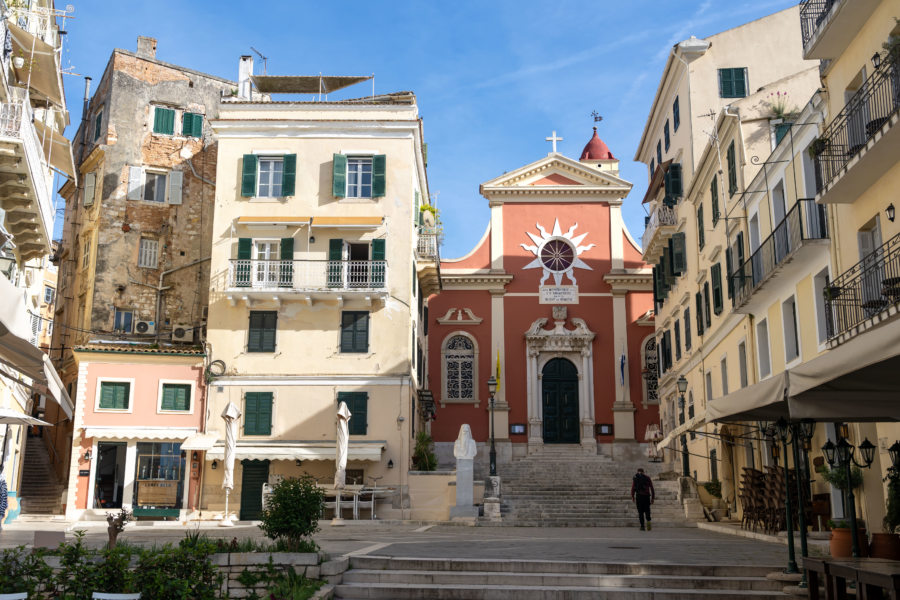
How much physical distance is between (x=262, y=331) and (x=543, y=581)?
19.7 m

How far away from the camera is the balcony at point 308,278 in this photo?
2967cm

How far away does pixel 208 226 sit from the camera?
111ft

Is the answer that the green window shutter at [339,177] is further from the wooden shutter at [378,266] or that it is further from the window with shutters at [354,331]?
the window with shutters at [354,331]

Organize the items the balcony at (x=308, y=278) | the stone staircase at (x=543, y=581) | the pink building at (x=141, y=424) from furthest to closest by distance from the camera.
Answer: the balcony at (x=308, y=278) < the pink building at (x=141, y=424) < the stone staircase at (x=543, y=581)

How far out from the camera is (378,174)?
31.0 meters

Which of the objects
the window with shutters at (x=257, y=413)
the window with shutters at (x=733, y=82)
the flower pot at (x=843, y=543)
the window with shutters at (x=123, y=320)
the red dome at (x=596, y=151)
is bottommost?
the flower pot at (x=843, y=543)

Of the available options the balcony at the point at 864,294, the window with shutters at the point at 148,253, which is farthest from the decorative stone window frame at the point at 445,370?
the balcony at the point at 864,294

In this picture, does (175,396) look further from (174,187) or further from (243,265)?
(174,187)

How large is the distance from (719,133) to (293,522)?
17082mm

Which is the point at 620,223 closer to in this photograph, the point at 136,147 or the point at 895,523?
the point at 136,147

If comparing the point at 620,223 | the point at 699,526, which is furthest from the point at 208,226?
the point at 699,526

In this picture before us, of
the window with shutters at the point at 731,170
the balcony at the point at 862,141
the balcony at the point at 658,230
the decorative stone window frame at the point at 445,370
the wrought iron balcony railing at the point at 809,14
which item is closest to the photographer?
the balcony at the point at 862,141

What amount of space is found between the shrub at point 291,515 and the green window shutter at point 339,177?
760 inches

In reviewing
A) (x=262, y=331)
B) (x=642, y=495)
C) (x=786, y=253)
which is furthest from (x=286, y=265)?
(x=786, y=253)
